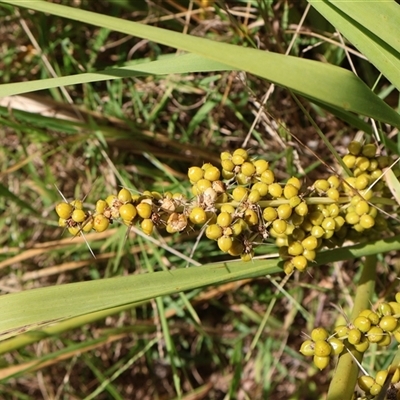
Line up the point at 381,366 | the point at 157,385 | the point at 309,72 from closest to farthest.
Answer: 1. the point at 309,72
2. the point at 381,366
3. the point at 157,385

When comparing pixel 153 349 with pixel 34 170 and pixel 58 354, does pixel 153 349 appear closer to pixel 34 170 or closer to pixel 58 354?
pixel 58 354

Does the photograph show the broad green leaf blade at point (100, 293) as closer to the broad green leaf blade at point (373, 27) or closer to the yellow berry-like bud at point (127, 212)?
the yellow berry-like bud at point (127, 212)

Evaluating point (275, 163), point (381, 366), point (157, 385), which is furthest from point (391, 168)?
point (157, 385)


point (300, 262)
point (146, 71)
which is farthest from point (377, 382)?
point (146, 71)

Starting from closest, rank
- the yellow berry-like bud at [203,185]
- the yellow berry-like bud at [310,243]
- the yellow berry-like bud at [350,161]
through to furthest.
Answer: the yellow berry-like bud at [203,185] → the yellow berry-like bud at [310,243] → the yellow berry-like bud at [350,161]

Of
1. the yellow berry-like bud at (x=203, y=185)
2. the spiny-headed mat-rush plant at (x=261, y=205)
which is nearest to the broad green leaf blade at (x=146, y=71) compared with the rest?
the spiny-headed mat-rush plant at (x=261, y=205)

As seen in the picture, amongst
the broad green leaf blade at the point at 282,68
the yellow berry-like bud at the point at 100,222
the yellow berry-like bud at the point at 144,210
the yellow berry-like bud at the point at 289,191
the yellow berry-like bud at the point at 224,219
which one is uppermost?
the broad green leaf blade at the point at 282,68

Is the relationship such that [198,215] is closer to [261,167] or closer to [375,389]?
[261,167]

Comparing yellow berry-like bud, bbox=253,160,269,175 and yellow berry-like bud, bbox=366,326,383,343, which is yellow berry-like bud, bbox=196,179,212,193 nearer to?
yellow berry-like bud, bbox=253,160,269,175
